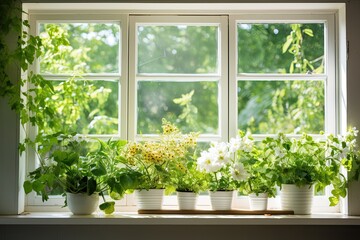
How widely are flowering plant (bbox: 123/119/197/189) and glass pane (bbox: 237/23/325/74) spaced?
0.61 m

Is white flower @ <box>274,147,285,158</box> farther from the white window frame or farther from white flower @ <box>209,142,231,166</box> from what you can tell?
the white window frame

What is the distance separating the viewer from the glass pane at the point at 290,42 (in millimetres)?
3604

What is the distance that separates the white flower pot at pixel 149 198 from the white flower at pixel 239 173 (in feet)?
1.41

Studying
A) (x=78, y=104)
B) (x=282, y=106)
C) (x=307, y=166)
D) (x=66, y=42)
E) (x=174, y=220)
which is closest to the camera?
(x=174, y=220)

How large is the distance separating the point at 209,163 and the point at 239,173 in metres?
0.18

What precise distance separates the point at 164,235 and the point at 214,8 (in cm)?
140

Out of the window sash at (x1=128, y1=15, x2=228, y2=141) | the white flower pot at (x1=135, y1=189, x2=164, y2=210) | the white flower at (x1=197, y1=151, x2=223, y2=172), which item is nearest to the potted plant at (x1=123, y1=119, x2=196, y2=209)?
the white flower pot at (x1=135, y1=189, x2=164, y2=210)

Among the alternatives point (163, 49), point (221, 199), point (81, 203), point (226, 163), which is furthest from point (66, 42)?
point (221, 199)

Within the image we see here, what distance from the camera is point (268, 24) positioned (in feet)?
11.9

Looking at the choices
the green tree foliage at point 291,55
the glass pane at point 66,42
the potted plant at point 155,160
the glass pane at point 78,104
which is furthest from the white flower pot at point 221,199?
the glass pane at point 66,42

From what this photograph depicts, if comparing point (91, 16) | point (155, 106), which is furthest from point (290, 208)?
point (91, 16)

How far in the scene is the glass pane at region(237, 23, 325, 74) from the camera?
3.60m

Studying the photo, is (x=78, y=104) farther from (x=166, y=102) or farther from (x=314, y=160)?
(x=314, y=160)

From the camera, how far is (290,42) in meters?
3.62
